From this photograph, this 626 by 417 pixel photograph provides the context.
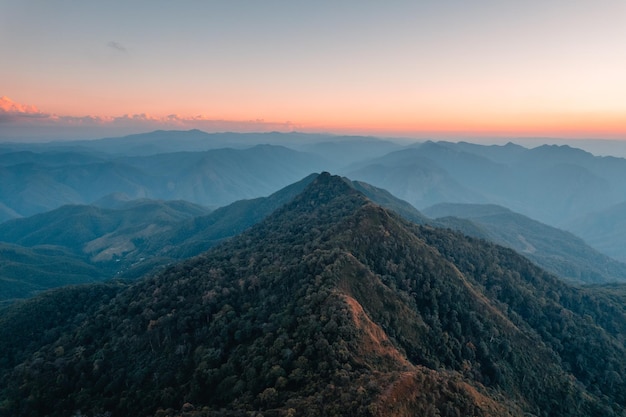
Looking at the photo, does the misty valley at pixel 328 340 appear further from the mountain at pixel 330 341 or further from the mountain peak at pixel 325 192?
the mountain peak at pixel 325 192

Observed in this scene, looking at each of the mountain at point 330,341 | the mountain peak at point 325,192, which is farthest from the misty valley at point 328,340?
the mountain peak at point 325,192

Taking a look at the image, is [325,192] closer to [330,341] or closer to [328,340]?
[328,340]

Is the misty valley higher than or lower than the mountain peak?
lower

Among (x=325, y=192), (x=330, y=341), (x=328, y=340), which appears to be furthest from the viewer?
(x=325, y=192)

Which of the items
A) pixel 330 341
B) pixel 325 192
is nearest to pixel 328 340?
pixel 330 341

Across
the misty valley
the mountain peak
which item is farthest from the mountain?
the mountain peak

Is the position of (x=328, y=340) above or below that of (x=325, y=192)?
below

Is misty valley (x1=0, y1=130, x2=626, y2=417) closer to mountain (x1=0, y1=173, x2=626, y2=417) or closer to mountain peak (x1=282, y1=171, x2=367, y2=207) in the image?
mountain (x1=0, y1=173, x2=626, y2=417)

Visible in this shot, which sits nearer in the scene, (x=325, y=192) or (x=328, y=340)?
(x=328, y=340)

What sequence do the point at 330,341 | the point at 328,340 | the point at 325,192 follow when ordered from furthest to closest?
the point at 325,192
the point at 328,340
the point at 330,341
